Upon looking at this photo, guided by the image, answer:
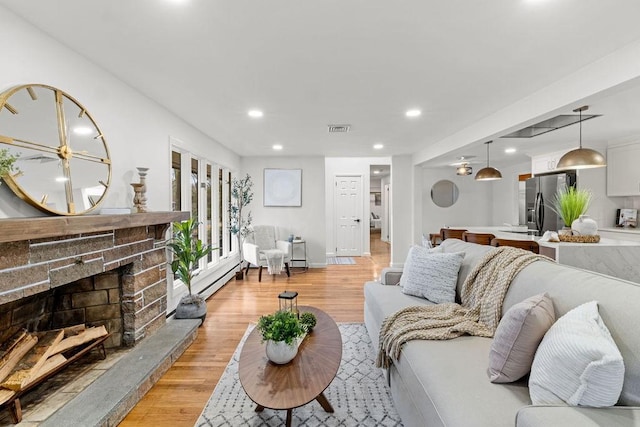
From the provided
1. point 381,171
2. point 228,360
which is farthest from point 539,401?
point 381,171

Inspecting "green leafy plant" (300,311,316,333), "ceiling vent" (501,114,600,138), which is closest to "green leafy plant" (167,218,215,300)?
"green leafy plant" (300,311,316,333)

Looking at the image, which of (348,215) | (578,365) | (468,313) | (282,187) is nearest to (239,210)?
(282,187)

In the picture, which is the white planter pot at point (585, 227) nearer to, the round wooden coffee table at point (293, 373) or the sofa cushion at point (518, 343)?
the sofa cushion at point (518, 343)

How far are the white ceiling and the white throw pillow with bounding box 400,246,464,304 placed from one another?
1.48 meters

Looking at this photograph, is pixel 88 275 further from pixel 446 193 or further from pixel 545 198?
pixel 446 193

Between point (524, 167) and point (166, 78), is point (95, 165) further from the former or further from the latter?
point (524, 167)

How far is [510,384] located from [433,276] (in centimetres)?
117

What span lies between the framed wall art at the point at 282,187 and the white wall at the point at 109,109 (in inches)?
92.3

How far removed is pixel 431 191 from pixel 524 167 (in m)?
2.17

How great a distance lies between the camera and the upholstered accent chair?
17.0 feet

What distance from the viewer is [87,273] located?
6.33 feet

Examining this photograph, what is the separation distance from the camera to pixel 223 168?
5.29 m

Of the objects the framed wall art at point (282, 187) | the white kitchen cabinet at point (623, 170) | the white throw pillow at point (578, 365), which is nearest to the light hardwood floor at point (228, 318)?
the framed wall art at point (282, 187)

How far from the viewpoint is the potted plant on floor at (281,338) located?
1644 mm
